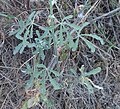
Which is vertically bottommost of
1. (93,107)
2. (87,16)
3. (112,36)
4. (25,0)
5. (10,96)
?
(93,107)

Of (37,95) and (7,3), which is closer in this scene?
(37,95)

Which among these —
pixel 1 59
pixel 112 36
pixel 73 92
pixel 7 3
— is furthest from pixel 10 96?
pixel 112 36

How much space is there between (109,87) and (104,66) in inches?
3.6

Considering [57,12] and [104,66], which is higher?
[57,12]

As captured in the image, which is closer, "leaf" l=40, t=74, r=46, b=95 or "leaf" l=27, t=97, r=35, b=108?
"leaf" l=40, t=74, r=46, b=95

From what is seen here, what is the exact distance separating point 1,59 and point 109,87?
1.57ft

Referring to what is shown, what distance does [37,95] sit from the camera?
43.7 inches

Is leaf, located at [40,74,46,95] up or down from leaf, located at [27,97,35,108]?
up

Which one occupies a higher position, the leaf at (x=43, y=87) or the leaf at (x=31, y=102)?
the leaf at (x=43, y=87)

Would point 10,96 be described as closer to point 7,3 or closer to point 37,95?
point 37,95

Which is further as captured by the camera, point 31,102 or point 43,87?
point 31,102

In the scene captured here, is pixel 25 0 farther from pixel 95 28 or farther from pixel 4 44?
pixel 95 28

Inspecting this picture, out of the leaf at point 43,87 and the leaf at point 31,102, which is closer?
the leaf at point 43,87

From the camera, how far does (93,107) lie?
4.20ft
